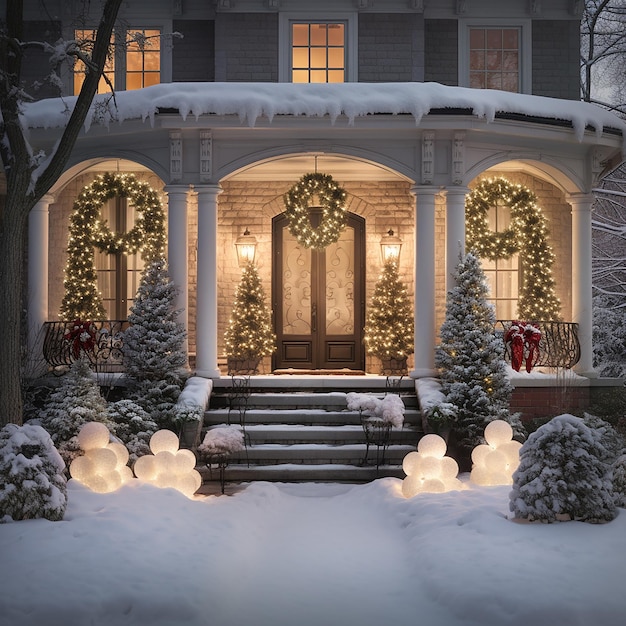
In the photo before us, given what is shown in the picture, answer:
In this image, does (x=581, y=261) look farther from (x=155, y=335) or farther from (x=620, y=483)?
(x=155, y=335)

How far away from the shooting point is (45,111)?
1284 centimetres

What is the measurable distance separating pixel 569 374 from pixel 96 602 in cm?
885

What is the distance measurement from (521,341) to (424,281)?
162cm

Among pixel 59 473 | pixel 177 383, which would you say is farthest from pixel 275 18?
pixel 59 473

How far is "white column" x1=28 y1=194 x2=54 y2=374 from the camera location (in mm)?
13359

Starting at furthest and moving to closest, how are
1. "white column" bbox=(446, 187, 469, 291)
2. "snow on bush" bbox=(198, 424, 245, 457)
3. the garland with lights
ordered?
the garland with lights, "white column" bbox=(446, 187, 469, 291), "snow on bush" bbox=(198, 424, 245, 457)

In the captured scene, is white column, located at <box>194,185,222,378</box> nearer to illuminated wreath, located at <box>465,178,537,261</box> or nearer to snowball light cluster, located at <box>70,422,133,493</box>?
snowball light cluster, located at <box>70,422,133,493</box>

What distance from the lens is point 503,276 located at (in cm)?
1492

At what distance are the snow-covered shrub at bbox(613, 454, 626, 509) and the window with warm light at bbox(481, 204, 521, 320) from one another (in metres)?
6.91

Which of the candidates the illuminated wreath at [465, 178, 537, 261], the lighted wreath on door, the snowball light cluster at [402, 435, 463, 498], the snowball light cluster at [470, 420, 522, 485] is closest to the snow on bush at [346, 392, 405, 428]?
the snowball light cluster at [402, 435, 463, 498]

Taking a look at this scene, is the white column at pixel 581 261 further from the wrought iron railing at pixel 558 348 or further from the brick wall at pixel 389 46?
the brick wall at pixel 389 46

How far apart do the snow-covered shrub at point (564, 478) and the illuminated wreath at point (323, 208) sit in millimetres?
6097

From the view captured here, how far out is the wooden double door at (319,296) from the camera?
591 inches

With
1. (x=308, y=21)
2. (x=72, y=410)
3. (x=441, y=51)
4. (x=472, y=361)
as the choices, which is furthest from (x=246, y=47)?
(x=72, y=410)
